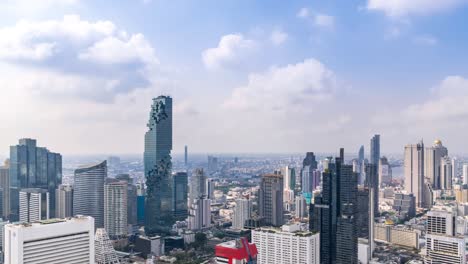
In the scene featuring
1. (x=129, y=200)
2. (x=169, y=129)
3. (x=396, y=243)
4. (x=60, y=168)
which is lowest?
(x=396, y=243)

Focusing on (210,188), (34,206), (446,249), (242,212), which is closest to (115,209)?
(34,206)

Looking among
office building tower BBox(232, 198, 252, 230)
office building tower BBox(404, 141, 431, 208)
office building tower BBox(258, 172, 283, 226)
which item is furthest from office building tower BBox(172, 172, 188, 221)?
office building tower BBox(404, 141, 431, 208)

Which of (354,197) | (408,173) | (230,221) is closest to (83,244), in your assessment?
(354,197)

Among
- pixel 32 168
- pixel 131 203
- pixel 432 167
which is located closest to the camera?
pixel 131 203

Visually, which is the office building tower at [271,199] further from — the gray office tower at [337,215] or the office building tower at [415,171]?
the office building tower at [415,171]

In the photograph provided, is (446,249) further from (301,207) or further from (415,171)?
(415,171)

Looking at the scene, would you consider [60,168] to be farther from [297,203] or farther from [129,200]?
[297,203]

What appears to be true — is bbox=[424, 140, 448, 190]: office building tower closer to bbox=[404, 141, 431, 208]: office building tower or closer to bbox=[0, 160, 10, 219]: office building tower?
Result: bbox=[404, 141, 431, 208]: office building tower
